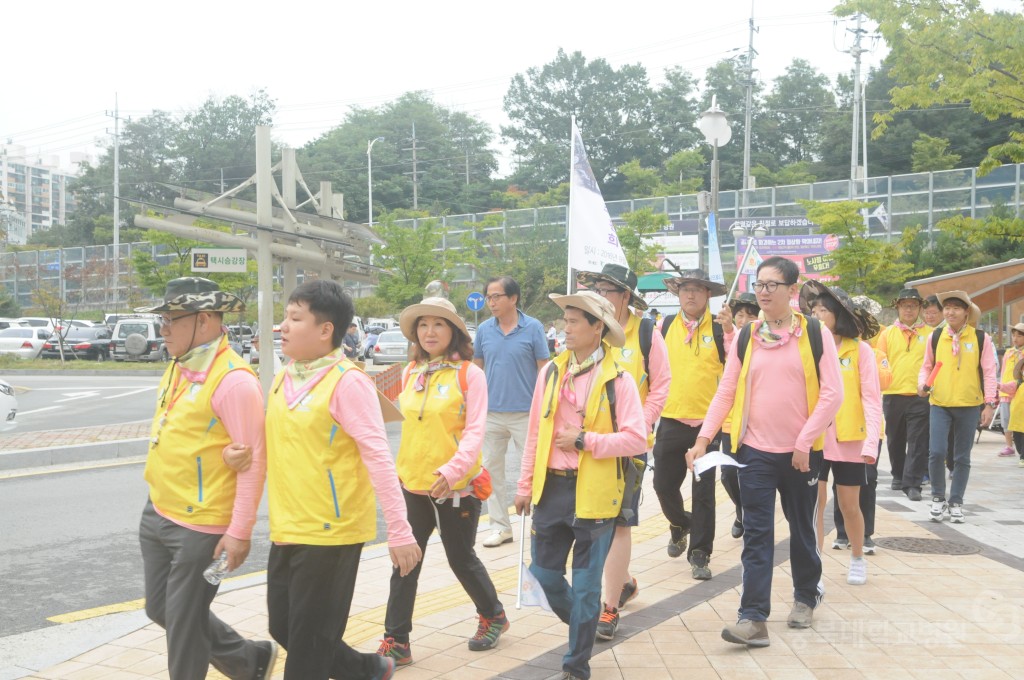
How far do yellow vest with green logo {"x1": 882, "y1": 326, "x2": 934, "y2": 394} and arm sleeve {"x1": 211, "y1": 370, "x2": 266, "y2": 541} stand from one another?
25.0ft

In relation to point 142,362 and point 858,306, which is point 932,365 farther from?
point 142,362

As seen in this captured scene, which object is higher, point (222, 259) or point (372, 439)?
point (222, 259)

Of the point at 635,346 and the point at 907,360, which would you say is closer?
the point at 635,346

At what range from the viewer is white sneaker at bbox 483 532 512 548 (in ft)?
24.8

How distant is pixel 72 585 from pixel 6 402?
316 inches

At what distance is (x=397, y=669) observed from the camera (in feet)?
15.6

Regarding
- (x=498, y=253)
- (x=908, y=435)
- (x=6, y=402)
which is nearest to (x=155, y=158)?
(x=498, y=253)

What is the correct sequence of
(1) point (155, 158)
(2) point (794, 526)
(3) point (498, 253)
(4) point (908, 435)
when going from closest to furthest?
1. (2) point (794, 526)
2. (4) point (908, 435)
3. (3) point (498, 253)
4. (1) point (155, 158)

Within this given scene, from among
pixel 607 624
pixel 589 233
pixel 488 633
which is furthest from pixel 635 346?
pixel 589 233

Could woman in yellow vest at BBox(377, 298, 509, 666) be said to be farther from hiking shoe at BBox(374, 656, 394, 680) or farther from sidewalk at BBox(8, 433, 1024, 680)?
hiking shoe at BBox(374, 656, 394, 680)

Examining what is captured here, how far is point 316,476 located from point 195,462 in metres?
0.48

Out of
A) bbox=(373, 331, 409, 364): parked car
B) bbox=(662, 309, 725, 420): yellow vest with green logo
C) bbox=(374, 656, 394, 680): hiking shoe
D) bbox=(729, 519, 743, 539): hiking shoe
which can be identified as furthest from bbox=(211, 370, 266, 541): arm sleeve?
bbox=(373, 331, 409, 364): parked car

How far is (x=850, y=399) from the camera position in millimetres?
6645

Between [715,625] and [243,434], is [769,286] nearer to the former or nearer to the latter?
[715,625]
